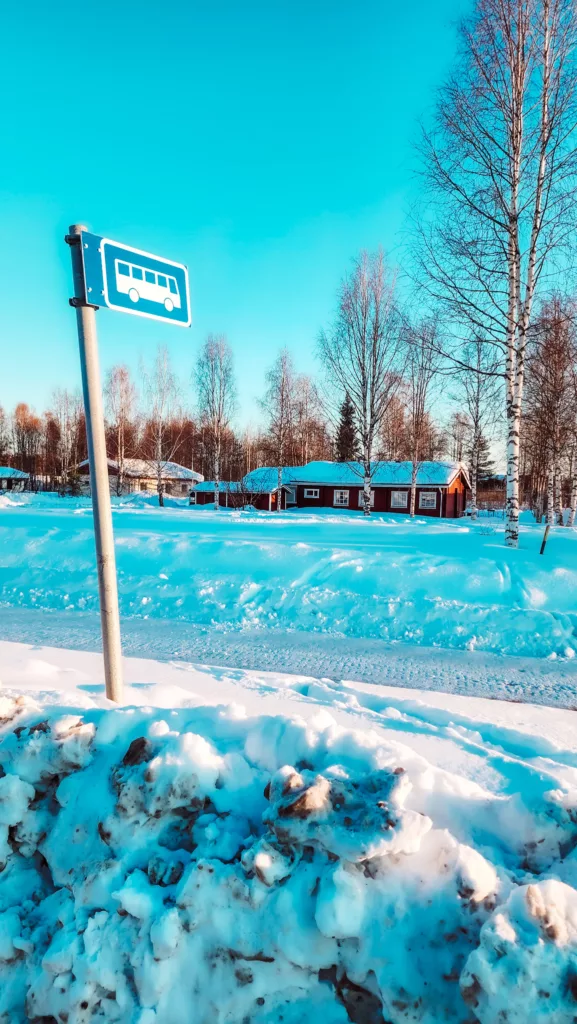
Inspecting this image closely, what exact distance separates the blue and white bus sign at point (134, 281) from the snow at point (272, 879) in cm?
202

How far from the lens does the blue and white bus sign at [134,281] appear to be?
2621 millimetres

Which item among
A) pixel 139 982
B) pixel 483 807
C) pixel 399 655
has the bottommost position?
pixel 399 655

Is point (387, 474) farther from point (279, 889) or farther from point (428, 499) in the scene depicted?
point (279, 889)

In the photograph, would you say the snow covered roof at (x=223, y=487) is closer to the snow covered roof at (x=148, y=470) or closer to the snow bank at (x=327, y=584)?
the snow covered roof at (x=148, y=470)

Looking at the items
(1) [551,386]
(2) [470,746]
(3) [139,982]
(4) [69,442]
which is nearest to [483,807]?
(2) [470,746]

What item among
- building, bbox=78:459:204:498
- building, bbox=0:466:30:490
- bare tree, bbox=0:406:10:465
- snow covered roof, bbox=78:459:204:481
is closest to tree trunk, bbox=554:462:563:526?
snow covered roof, bbox=78:459:204:481

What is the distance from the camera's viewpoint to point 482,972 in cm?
140

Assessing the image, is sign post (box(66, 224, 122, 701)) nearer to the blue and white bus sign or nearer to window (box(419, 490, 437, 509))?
the blue and white bus sign

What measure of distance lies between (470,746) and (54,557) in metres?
8.78

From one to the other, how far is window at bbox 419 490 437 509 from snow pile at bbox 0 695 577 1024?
35.9 metres

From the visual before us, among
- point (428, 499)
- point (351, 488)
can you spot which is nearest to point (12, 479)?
point (351, 488)

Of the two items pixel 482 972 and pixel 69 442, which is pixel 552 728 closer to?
pixel 482 972

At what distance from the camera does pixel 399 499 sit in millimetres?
37375

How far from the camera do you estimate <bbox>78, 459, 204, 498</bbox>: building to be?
45.9 meters
